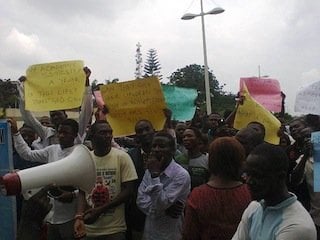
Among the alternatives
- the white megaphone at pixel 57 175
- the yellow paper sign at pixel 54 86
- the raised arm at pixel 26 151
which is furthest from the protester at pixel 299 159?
the raised arm at pixel 26 151

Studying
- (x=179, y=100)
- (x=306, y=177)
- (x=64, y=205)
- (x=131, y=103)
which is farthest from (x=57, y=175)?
(x=179, y=100)

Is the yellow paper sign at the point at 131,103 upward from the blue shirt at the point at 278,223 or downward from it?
upward

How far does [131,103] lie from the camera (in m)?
5.76

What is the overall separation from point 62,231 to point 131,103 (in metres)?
1.78

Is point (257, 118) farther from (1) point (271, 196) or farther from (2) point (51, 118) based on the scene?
(1) point (271, 196)

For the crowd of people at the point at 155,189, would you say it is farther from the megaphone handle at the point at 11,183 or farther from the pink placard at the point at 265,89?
the pink placard at the point at 265,89

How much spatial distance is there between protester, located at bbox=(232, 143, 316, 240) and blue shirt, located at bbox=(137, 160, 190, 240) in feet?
4.64

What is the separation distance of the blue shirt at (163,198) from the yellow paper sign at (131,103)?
66.1 inches

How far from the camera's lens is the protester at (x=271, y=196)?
2291 millimetres

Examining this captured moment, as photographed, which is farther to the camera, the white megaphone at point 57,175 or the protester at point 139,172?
the protester at point 139,172

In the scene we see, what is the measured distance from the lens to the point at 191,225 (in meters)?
2.99

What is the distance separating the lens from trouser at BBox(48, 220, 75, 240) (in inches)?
175

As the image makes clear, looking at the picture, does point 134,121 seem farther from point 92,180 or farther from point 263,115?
point 92,180

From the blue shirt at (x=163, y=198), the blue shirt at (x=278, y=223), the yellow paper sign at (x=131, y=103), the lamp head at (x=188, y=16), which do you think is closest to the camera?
the blue shirt at (x=278, y=223)
